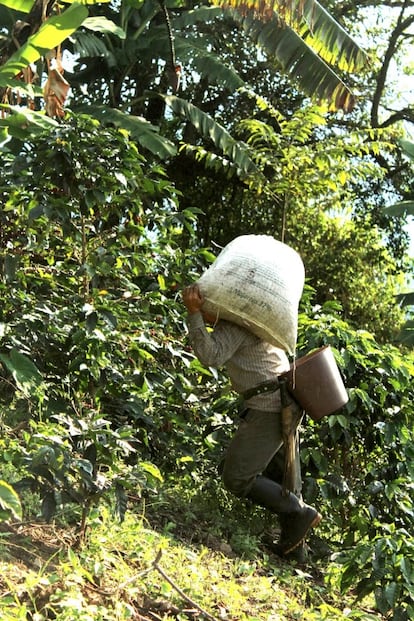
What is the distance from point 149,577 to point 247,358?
130 centimetres

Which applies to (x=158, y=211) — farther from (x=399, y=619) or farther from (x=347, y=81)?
(x=347, y=81)

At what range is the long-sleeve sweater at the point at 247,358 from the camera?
4023 millimetres

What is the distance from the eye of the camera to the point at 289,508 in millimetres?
4289

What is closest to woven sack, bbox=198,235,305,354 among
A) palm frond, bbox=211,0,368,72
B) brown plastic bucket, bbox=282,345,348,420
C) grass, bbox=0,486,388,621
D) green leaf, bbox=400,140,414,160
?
brown plastic bucket, bbox=282,345,348,420

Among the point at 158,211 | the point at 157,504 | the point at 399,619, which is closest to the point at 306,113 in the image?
the point at 158,211

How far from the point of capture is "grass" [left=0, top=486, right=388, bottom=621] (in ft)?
9.46

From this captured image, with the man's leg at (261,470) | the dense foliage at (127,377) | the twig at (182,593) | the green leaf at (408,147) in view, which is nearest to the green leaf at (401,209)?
the green leaf at (408,147)

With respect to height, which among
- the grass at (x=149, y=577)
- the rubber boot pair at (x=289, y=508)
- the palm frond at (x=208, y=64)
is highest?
the palm frond at (x=208, y=64)

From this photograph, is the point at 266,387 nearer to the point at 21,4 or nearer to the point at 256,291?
the point at 256,291

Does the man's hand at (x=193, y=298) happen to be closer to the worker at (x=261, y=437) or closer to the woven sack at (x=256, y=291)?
the woven sack at (x=256, y=291)

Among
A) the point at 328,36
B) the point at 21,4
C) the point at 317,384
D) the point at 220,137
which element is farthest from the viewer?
the point at 220,137

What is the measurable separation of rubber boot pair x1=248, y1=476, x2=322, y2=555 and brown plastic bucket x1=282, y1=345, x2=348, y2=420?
1.44 feet

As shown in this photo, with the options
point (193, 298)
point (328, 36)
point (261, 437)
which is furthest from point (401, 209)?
point (328, 36)

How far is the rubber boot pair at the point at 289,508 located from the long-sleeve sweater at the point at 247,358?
42cm
